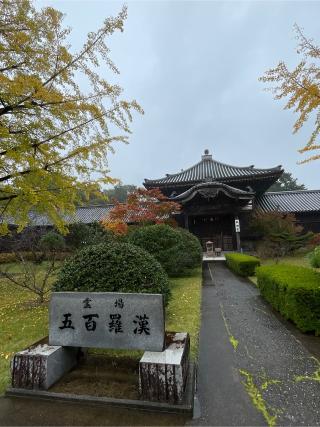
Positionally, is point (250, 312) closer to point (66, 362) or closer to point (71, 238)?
point (66, 362)

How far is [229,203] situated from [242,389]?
1718cm

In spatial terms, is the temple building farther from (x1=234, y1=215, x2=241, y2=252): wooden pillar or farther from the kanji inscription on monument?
the kanji inscription on monument

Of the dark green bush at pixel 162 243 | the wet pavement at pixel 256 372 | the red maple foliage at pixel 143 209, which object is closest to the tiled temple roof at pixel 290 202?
the red maple foliage at pixel 143 209

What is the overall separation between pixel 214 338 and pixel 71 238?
644 inches

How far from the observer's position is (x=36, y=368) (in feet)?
10.2

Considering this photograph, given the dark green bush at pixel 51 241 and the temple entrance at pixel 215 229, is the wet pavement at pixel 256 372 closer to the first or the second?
the dark green bush at pixel 51 241

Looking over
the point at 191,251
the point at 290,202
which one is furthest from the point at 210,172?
the point at 191,251

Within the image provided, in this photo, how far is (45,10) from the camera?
438 cm

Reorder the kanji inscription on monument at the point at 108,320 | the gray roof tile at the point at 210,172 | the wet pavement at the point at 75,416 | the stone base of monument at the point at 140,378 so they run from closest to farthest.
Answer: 1. the wet pavement at the point at 75,416
2. the stone base of monument at the point at 140,378
3. the kanji inscription on monument at the point at 108,320
4. the gray roof tile at the point at 210,172

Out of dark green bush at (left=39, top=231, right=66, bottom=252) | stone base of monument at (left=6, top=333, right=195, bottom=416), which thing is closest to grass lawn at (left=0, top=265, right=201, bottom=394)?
stone base of monument at (left=6, top=333, right=195, bottom=416)

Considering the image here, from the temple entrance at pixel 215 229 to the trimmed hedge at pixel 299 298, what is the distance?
1438 centimetres

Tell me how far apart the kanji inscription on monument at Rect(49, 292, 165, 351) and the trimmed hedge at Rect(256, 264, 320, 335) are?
293cm

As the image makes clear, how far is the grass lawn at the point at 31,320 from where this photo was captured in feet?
14.6

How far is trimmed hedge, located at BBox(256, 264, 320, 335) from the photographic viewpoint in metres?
4.55
